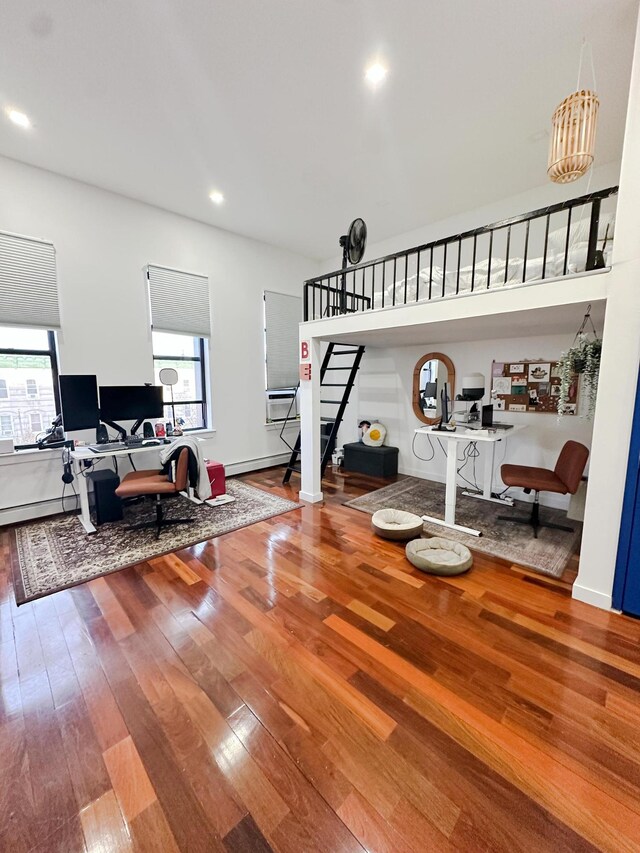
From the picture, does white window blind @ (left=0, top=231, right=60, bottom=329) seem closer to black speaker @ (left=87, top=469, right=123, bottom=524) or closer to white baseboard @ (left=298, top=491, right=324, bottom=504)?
black speaker @ (left=87, top=469, right=123, bottom=524)

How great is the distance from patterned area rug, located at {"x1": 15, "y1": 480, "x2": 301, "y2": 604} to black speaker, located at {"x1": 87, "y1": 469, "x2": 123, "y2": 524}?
97 millimetres

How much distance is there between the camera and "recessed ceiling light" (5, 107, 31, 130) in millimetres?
2756

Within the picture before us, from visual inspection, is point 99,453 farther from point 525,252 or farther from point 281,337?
point 525,252

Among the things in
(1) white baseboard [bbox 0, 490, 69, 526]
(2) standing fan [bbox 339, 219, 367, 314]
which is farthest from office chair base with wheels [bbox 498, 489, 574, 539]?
(1) white baseboard [bbox 0, 490, 69, 526]

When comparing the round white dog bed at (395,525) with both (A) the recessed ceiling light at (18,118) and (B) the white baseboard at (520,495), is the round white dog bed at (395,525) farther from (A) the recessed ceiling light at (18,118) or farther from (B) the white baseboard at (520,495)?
(A) the recessed ceiling light at (18,118)

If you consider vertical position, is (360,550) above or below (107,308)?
below

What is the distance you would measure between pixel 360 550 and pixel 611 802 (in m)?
1.95

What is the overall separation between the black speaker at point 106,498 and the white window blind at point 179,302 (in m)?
1.94

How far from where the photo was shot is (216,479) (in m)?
4.36

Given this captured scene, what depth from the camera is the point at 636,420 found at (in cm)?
209

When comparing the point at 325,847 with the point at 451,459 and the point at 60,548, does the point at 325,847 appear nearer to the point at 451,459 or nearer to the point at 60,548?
the point at 451,459

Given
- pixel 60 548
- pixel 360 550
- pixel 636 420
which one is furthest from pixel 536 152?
→ pixel 60 548

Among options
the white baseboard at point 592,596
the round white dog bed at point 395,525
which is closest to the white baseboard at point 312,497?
the round white dog bed at point 395,525

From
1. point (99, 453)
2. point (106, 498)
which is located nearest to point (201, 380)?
point (99, 453)
